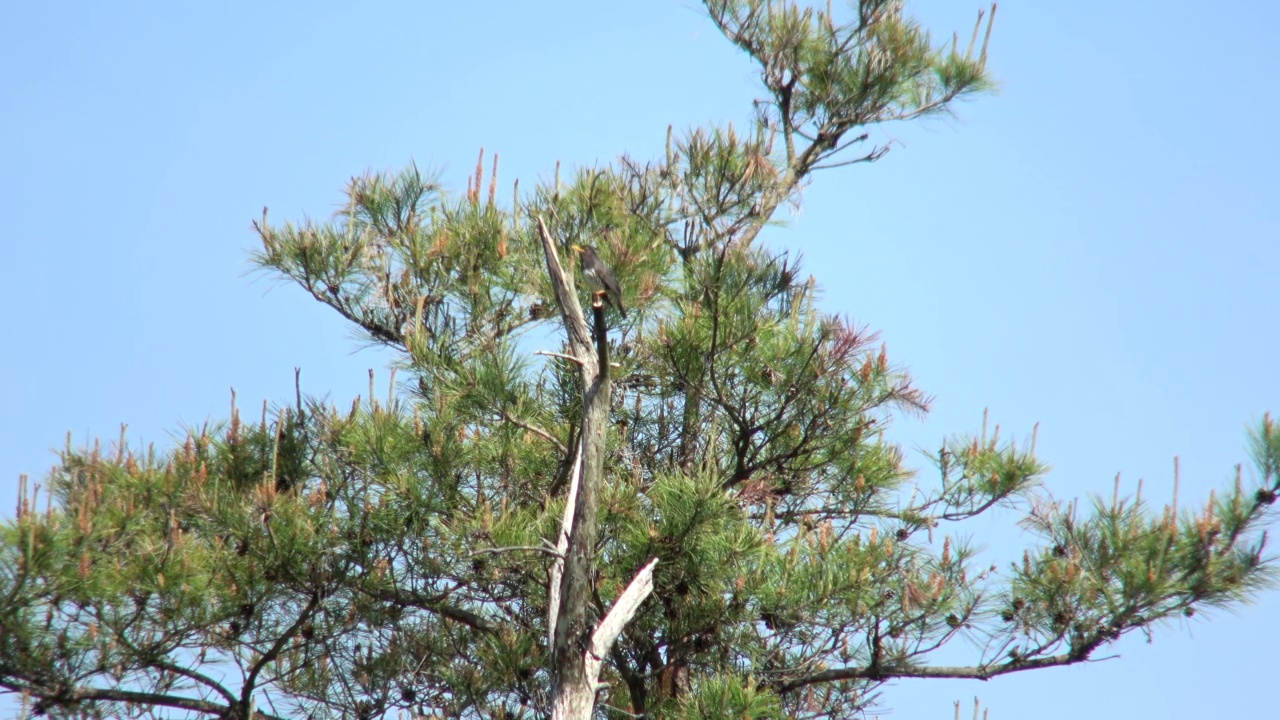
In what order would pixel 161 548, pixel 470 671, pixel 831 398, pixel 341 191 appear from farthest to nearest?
pixel 341 191 → pixel 831 398 → pixel 470 671 → pixel 161 548

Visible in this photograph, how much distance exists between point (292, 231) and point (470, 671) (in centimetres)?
167

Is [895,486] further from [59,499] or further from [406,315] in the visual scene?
[59,499]

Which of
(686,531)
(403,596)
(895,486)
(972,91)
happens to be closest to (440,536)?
(403,596)

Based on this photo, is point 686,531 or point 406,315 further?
point 406,315

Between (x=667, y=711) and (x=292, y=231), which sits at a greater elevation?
(x=292, y=231)

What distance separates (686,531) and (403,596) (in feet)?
3.01

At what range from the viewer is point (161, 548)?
3443 mm

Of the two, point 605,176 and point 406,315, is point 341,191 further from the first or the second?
point 605,176

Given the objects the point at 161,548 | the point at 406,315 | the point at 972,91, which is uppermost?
the point at 972,91

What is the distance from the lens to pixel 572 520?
11.1 feet

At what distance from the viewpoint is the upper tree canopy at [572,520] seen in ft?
11.4

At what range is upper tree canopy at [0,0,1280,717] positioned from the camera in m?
3.46

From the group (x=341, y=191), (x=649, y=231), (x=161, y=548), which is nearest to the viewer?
(x=161, y=548)

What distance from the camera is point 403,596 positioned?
395 centimetres
